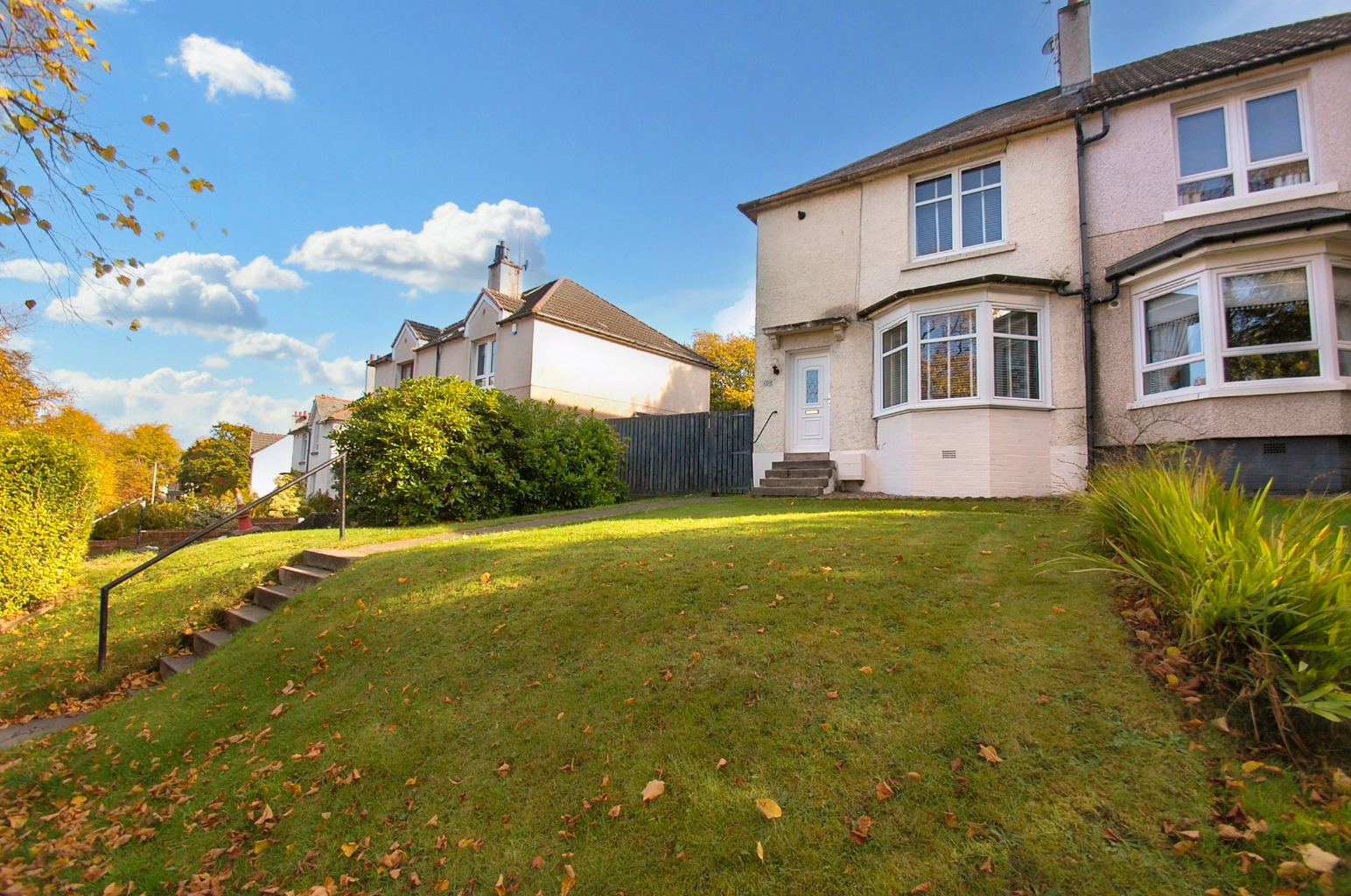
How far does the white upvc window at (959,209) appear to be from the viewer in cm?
1231

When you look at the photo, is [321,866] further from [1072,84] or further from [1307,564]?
[1072,84]

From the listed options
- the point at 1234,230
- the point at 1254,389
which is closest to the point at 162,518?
the point at 1254,389

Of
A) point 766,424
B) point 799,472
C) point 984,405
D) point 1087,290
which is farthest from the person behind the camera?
point 766,424

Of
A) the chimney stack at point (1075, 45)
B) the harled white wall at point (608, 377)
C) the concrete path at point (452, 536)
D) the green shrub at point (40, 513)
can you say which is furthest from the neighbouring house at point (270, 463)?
the chimney stack at point (1075, 45)

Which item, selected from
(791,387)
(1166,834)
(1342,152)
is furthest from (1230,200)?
(1166,834)

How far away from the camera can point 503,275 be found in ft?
85.4

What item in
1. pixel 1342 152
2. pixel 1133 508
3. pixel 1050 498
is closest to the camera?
pixel 1133 508

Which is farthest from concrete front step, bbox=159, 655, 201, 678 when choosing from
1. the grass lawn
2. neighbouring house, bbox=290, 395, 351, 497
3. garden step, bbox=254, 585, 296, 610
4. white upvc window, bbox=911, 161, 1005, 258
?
neighbouring house, bbox=290, 395, 351, 497

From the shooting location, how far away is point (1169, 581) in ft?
12.8

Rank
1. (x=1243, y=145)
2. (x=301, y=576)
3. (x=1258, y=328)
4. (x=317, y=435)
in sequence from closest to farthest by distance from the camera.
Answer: (x=301, y=576) → (x=1258, y=328) → (x=1243, y=145) → (x=317, y=435)

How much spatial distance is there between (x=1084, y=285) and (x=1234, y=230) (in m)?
2.12

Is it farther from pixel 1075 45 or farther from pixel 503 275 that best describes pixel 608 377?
pixel 1075 45

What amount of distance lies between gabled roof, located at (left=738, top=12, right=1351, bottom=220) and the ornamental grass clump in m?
9.79

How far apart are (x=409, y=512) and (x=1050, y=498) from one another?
11.4m
